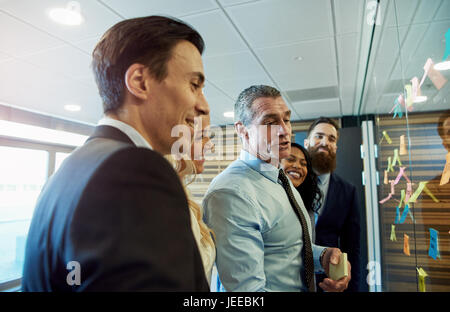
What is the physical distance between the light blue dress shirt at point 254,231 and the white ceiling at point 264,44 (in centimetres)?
36

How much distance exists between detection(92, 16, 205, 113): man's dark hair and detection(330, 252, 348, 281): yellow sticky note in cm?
55

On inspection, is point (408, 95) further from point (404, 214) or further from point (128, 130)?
point (128, 130)

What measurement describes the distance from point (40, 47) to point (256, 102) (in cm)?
143

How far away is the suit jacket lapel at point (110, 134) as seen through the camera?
29 centimetres

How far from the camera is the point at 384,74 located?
117 centimetres

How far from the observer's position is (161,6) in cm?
115

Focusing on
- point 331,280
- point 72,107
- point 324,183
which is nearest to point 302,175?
point 324,183

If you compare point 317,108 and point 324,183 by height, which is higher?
point 317,108

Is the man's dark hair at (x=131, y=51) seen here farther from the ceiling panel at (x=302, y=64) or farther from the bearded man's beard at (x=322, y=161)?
the ceiling panel at (x=302, y=64)

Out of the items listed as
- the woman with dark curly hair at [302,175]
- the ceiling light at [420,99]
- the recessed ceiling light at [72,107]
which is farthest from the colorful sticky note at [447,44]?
the recessed ceiling light at [72,107]

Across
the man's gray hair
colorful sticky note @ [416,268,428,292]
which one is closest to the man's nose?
the man's gray hair

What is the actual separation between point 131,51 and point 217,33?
44.3 inches

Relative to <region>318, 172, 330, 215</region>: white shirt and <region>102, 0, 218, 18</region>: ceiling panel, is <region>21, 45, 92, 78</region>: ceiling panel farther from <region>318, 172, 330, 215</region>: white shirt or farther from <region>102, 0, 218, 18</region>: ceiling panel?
<region>318, 172, 330, 215</region>: white shirt
